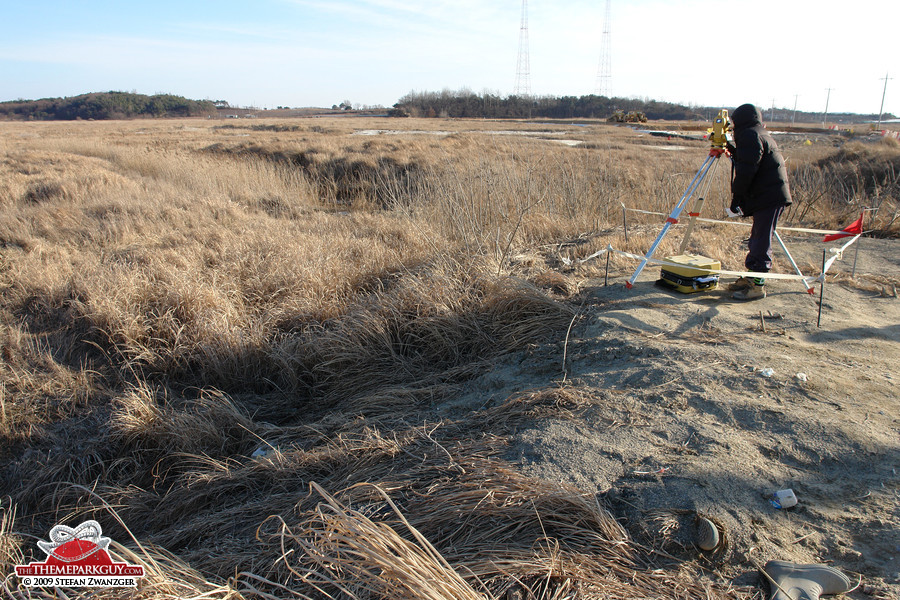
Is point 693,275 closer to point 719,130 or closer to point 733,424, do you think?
point 719,130

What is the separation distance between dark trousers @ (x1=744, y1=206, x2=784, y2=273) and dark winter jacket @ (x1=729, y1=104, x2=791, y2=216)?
8 centimetres

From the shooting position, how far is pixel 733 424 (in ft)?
8.61

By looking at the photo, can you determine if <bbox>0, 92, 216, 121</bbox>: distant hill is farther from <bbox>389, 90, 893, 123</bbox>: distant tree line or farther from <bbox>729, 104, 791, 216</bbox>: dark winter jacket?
<bbox>729, 104, 791, 216</bbox>: dark winter jacket

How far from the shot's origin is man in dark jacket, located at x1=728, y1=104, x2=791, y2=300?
409cm

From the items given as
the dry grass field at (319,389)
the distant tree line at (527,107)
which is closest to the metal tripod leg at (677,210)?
the dry grass field at (319,389)

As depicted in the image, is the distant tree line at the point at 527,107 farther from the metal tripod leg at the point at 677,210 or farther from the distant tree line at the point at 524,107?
the metal tripod leg at the point at 677,210

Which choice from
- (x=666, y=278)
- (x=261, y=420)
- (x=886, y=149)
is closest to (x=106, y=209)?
(x=261, y=420)

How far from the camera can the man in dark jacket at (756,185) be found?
409cm

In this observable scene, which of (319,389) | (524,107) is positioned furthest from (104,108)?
Result: (319,389)

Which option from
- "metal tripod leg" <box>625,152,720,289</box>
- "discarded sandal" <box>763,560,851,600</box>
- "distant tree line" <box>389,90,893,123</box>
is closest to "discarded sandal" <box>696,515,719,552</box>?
A: "discarded sandal" <box>763,560,851,600</box>

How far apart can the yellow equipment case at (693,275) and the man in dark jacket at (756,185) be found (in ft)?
0.83

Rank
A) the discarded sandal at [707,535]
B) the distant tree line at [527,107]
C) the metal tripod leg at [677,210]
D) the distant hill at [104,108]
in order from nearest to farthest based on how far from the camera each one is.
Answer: the discarded sandal at [707,535]
the metal tripod leg at [677,210]
the distant tree line at [527,107]
the distant hill at [104,108]

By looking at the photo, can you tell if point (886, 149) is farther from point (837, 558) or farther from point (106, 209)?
point (106, 209)

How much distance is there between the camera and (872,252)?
5.91 meters
